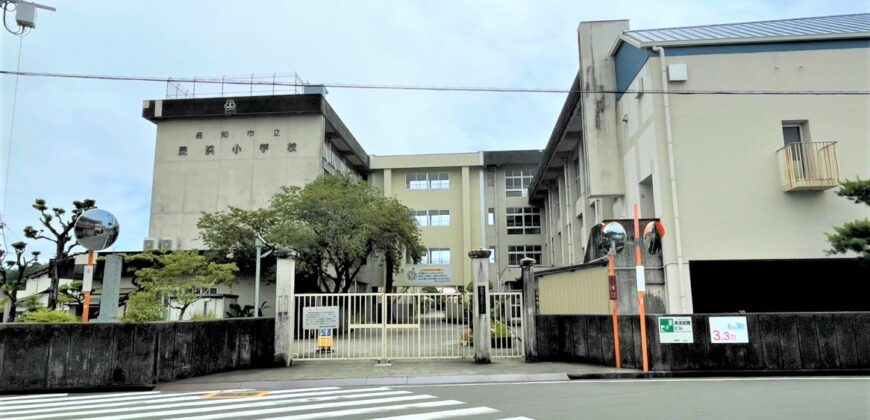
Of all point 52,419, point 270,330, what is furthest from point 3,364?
point 270,330

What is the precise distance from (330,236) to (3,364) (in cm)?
1496

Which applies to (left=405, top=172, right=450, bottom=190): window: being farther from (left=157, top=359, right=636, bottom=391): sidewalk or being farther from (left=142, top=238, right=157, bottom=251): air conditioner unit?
(left=157, top=359, right=636, bottom=391): sidewalk

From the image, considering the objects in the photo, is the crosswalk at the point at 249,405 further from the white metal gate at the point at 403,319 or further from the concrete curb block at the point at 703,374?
the concrete curb block at the point at 703,374

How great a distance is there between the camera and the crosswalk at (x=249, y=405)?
7.30m

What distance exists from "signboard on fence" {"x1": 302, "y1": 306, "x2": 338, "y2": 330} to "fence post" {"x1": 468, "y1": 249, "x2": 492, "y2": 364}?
362 cm

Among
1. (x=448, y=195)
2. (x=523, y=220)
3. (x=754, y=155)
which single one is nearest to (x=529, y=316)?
(x=754, y=155)

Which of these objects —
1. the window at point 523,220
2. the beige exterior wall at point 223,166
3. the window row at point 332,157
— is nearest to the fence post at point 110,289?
the beige exterior wall at point 223,166

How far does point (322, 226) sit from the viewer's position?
81.5 feet

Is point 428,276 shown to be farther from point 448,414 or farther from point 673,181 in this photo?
point 448,414

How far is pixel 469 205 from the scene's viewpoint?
4309cm

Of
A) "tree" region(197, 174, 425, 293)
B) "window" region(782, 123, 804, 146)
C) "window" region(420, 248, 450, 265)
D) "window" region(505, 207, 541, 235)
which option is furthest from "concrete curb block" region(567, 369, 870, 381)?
"window" region(505, 207, 541, 235)

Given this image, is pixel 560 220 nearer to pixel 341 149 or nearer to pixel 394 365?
pixel 341 149

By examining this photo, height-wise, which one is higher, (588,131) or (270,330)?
(588,131)

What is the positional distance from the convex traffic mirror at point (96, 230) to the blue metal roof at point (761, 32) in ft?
49.3
